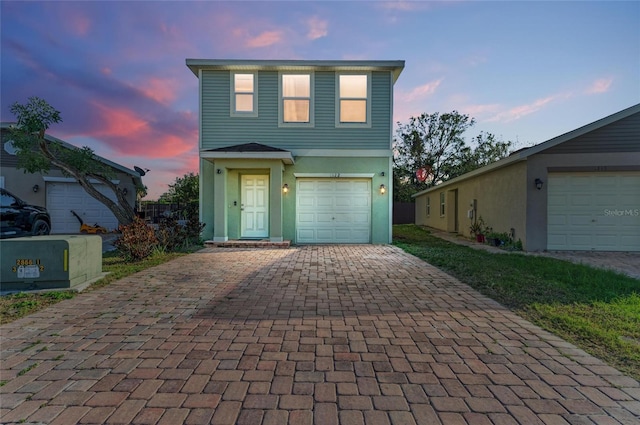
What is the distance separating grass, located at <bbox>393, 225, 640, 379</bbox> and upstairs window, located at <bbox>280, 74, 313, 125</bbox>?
657 centimetres

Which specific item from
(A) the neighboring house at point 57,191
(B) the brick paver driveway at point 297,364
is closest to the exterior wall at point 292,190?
(A) the neighboring house at point 57,191

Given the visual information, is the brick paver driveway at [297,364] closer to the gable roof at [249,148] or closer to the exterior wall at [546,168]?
the gable roof at [249,148]

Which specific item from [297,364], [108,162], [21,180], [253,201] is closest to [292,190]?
[253,201]

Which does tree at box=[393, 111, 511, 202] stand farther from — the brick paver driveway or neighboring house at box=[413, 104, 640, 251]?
the brick paver driveway

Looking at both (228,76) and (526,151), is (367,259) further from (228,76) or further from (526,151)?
(228,76)

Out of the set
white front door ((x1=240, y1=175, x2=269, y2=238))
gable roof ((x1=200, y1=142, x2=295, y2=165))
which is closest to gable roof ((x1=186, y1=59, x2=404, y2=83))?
gable roof ((x1=200, y1=142, x2=295, y2=165))

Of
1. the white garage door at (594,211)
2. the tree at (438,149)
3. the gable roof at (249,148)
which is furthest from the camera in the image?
the tree at (438,149)

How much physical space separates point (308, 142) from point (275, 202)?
2541mm

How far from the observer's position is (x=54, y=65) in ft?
33.8

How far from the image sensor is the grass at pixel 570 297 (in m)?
2.93

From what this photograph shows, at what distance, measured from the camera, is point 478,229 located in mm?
12391

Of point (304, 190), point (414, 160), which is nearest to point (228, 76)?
point (304, 190)

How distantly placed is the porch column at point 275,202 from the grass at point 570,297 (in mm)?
4803

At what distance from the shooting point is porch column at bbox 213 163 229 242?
9.96 m
